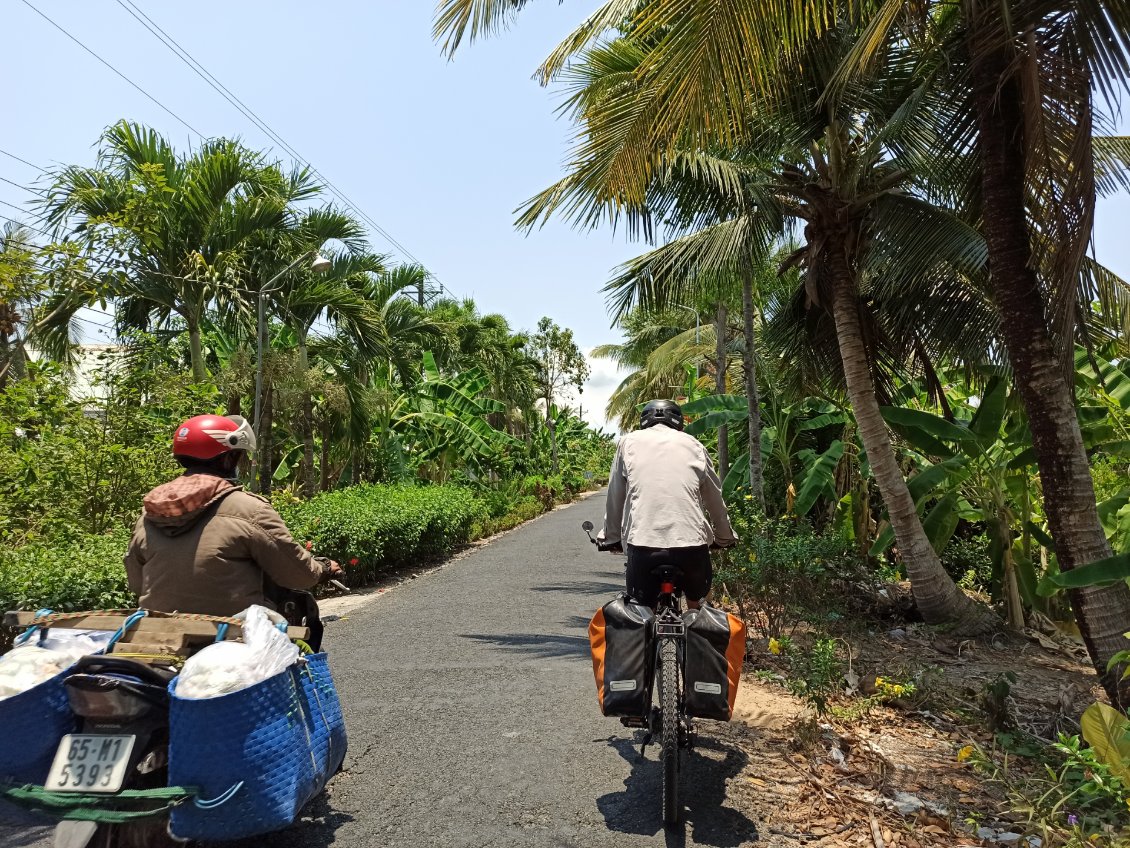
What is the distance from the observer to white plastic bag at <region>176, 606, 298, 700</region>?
2615 mm

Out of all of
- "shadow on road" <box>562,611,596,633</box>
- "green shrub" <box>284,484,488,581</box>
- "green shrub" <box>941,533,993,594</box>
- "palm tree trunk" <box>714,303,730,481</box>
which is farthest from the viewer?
"palm tree trunk" <box>714,303,730,481</box>

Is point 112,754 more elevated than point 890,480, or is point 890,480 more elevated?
point 890,480

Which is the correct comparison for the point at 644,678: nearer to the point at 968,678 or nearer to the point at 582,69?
the point at 968,678

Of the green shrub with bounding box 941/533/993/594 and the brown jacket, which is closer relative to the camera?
the brown jacket

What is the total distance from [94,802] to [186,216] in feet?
35.9

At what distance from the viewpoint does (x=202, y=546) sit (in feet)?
10.7

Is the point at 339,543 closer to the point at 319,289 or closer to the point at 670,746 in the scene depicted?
the point at 319,289

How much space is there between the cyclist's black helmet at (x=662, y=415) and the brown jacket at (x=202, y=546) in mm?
1952

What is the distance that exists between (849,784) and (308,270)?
41.6 ft

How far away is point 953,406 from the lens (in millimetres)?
12320

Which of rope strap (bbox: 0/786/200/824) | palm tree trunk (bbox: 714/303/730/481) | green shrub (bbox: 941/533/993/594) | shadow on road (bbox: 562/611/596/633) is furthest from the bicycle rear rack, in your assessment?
palm tree trunk (bbox: 714/303/730/481)

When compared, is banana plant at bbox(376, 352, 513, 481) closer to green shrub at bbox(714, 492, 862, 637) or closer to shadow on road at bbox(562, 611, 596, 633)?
shadow on road at bbox(562, 611, 596, 633)

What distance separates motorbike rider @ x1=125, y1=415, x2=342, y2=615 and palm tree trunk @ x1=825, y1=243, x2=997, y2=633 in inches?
238

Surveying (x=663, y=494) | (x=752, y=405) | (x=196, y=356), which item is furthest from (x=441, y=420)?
(x=663, y=494)
